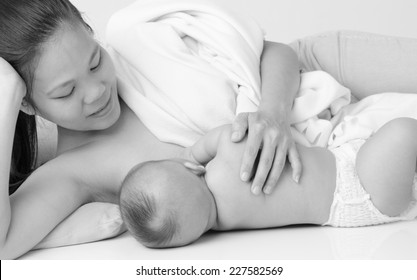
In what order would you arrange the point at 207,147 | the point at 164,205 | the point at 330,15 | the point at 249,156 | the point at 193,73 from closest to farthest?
the point at 164,205, the point at 249,156, the point at 207,147, the point at 193,73, the point at 330,15

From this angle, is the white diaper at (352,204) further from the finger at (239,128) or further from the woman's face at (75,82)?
the woman's face at (75,82)

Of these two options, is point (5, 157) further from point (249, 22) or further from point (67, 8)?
point (249, 22)

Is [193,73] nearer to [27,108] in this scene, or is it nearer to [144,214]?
[27,108]

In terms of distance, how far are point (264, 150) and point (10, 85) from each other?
651 millimetres

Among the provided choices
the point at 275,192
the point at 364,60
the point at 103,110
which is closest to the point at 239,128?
the point at 275,192

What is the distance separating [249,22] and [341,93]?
0.37 metres

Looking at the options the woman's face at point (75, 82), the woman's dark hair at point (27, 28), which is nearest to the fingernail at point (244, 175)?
the woman's face at point (75, 82)

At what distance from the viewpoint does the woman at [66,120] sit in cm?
189

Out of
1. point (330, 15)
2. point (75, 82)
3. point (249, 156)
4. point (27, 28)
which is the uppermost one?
point (27, 28)

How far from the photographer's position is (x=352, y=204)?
6.23ft

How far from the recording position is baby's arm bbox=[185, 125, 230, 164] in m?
1.96

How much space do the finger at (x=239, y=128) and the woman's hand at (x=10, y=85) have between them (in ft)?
1.79

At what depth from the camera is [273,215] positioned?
191 cm

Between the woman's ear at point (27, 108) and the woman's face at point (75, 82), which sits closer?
the woman's face at point (75, 82)
